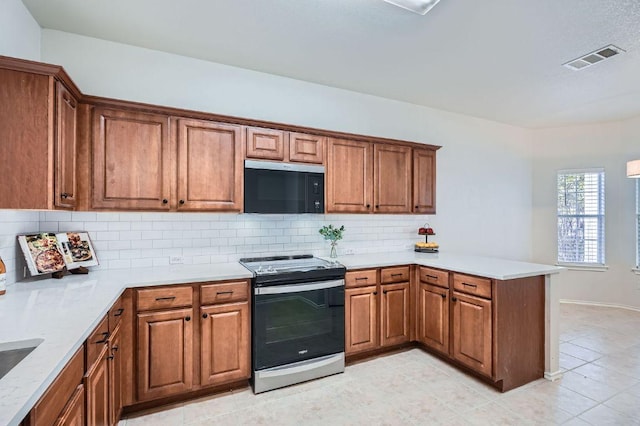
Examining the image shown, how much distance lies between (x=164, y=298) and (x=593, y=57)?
4.13 meters

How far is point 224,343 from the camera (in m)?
2.54

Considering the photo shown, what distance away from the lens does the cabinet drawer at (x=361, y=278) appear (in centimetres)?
306

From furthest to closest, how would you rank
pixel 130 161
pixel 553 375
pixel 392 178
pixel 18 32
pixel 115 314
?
pixel 392 178
pixel 553 375
pixel 130 161
pixel 18 32
pixel 115 314

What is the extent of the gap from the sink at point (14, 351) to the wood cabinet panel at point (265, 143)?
198cm

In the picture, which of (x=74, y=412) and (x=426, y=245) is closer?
(x=74, y=412)

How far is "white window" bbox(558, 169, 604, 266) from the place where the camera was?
5.13 m

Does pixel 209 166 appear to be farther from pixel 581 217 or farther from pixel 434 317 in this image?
pixel 581 217

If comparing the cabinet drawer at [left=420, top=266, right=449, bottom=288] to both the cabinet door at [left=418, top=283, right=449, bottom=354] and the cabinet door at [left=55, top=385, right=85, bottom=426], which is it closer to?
the cabinet door at [left=418, top=283, right=449, bottom=354]

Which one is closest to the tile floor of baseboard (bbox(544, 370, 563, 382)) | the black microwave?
baseboard (bbox(544, 370, 563, 382))

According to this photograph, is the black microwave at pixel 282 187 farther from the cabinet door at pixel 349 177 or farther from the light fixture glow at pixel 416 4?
the light fixture glow at pixel 416 4

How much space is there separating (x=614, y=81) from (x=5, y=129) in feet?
17.0

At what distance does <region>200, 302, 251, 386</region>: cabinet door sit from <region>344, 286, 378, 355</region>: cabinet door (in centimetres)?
95

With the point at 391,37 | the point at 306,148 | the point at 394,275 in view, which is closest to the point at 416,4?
the point at 391,37

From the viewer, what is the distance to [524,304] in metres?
2.76
